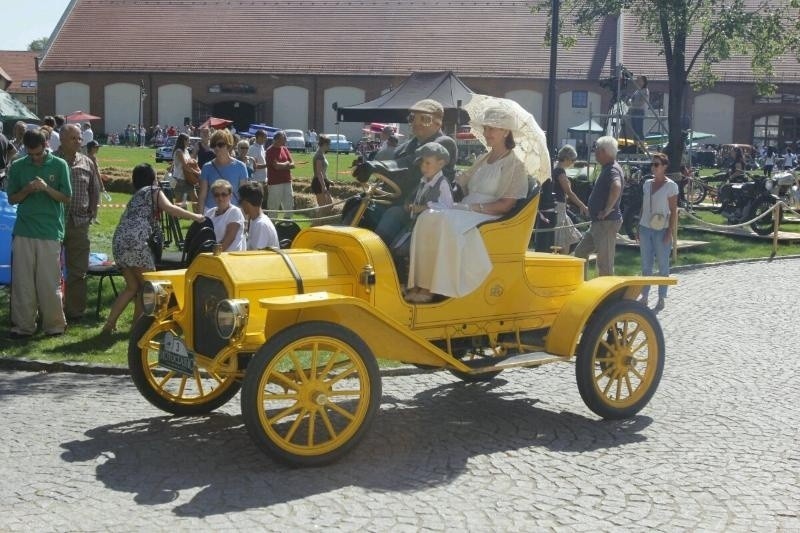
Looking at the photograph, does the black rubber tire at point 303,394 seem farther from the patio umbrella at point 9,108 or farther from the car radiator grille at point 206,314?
the patio umbrella at point 9,108

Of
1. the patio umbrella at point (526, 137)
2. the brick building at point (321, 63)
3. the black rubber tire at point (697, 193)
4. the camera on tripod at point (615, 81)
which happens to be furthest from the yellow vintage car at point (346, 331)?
the brick building at point (321, 63)

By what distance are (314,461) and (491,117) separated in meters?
2.75

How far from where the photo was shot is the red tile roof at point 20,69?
294 feet

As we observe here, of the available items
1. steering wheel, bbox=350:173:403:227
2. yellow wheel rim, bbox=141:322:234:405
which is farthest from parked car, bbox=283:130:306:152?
steering wheel, bbox=350:173:403:227

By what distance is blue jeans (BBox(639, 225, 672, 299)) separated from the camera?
12.9m

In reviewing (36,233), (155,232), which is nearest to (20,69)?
(36,233)

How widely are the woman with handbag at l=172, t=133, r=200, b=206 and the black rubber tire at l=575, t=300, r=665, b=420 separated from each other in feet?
28.6

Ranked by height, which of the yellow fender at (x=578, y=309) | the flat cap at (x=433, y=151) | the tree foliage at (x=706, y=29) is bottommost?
the yellow fender at (x=578, y=309)

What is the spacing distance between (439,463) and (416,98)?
16804 mm

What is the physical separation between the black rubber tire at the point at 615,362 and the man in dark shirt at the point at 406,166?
4.75 ft

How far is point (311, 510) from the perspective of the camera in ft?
18.8

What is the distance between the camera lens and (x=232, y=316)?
6.43m

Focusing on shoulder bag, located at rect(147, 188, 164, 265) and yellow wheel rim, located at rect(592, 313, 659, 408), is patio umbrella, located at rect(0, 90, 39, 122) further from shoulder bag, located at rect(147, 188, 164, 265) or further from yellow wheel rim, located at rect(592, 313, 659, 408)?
yellow wheel rim, located at rect(592, 313, 659, 408)

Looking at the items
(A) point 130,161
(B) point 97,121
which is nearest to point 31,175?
(A) point 130,161
